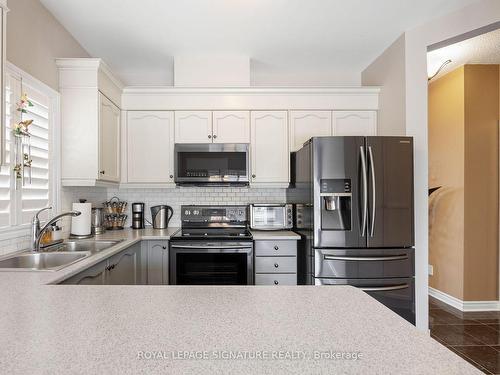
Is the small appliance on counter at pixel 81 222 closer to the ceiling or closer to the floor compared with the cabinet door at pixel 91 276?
closer to the ceiling

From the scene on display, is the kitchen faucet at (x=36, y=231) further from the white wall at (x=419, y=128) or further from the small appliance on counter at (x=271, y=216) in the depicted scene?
the white wall at (x=419, y=128)

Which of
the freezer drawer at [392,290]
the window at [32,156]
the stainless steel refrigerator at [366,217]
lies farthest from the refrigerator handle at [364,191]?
the window at [32,156]

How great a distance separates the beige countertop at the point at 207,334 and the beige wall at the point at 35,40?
1.66 meters

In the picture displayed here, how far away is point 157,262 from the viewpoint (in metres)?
2.90

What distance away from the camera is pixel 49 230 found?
2270mm

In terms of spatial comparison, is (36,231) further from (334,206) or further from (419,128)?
(419,128)

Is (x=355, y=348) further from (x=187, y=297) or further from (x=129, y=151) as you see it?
(x=129, y=151)

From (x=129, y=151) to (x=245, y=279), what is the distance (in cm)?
168

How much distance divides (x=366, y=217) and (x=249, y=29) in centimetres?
180

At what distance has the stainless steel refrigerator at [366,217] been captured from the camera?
2.48 meters

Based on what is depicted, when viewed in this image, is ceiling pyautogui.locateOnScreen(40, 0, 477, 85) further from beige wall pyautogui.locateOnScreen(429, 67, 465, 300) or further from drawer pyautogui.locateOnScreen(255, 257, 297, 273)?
drawer pyautogui.locateOnScreen(255, 257, 297, 273)

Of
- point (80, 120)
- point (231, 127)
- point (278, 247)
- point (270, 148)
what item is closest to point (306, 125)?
point (270, 148)

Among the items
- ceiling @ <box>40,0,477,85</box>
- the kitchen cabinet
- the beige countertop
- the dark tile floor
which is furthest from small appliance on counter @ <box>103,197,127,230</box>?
the dark tile floor

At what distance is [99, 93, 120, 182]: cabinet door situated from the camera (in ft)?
8.84
